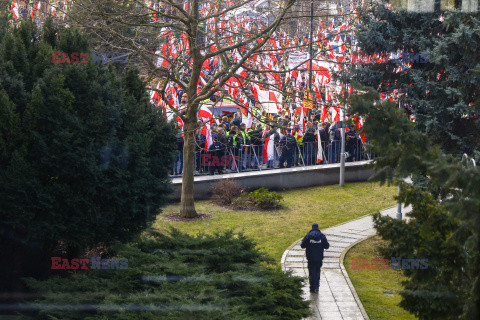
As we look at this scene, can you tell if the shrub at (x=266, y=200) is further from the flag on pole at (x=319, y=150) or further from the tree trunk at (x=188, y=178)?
the flag on pole at (x=319, y=150)

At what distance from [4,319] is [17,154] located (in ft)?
7.08

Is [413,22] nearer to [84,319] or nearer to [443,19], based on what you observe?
[443,19]

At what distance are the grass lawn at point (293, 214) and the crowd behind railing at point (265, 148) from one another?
4.84ft

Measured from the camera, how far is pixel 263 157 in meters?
20.0

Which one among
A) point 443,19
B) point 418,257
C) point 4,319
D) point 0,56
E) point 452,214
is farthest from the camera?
point 443,19

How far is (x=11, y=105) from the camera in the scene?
7.48 meters

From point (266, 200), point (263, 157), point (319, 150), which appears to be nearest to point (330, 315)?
point (266, 200)

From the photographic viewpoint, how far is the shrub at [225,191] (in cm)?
1728

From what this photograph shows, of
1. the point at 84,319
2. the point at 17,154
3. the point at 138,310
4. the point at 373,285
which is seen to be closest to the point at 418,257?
the point at 138,310

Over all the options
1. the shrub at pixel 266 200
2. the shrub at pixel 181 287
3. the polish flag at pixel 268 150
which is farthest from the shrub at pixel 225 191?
the shrub at pixel 181 287

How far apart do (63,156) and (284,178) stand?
12528 mm

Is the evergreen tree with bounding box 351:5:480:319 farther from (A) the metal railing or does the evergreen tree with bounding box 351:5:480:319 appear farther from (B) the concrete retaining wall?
(A) the metal railing

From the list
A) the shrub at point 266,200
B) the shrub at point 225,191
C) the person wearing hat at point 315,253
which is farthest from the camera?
the shrub at point 225,191

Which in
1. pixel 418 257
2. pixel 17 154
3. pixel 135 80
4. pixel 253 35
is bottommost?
pixel 418 257
